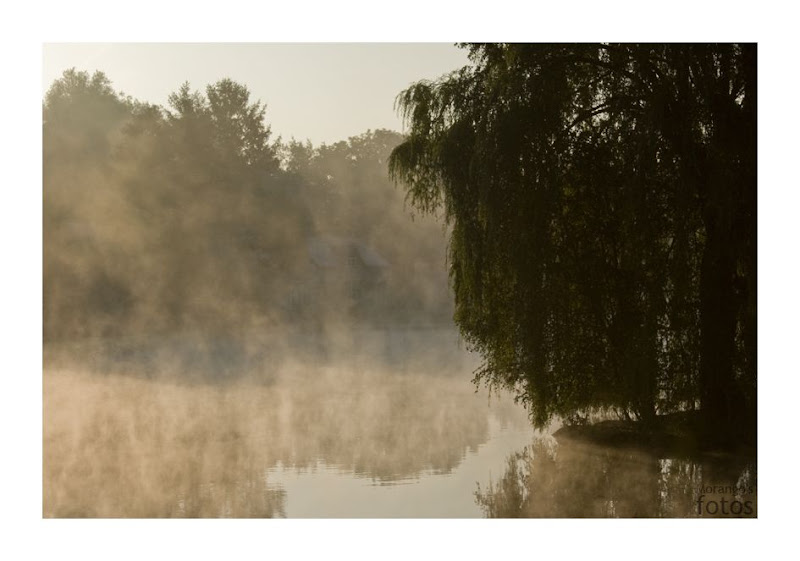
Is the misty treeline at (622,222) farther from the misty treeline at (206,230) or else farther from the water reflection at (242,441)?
the misty treeline at (206,230)

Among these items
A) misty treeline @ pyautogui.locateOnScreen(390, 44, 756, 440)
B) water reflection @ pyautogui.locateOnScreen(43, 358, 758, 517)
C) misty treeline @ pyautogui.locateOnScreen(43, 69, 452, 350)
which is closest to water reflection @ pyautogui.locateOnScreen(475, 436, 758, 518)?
water reflection @ pyautogui.locateOnScreen(43, 358, 758, 517)

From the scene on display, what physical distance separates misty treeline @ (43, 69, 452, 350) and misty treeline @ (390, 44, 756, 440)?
1427 cm

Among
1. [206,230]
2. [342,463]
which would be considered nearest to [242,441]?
[342,463]

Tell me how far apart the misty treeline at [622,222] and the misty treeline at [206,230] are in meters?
14.3

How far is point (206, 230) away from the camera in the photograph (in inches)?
1006

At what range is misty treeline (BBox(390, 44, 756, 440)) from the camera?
774 cm

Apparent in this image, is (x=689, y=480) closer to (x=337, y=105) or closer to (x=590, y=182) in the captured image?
(x=590, y=182)

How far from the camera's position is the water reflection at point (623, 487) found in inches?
278

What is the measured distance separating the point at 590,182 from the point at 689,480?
2618 millimetres

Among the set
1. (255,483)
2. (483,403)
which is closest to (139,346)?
(483,403)

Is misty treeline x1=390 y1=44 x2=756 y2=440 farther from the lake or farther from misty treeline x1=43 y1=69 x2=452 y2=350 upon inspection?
misty treeline x1=43 y1=69 x2=452 y2=350

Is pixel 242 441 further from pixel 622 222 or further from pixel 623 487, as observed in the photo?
pixel 622 222

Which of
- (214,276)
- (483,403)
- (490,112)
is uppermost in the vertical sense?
(490,112)

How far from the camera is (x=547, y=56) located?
8.33 m
